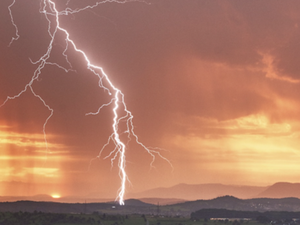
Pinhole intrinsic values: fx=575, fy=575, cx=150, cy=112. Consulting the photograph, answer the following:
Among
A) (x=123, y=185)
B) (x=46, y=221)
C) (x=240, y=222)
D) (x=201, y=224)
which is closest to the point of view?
(x=123, y=185)

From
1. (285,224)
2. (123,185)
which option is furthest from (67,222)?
(285,224)

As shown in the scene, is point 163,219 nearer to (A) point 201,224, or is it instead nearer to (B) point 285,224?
(A) point 201,224

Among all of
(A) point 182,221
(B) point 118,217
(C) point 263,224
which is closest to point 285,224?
(C) point 263,224

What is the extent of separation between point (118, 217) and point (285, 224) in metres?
58.9

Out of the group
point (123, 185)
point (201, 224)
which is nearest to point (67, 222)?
point (201, 224)

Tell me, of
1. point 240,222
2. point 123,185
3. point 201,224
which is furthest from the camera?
point 240,222

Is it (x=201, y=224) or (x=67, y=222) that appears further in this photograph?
(x=201, y=224)

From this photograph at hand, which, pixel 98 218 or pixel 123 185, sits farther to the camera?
pixel 98 218

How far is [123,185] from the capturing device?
11188 centimetres

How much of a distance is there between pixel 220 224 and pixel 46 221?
57603 mm

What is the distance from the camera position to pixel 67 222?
16750cm

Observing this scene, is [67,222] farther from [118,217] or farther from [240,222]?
[240,222]

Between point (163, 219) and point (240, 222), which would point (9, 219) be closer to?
point (163, 219)

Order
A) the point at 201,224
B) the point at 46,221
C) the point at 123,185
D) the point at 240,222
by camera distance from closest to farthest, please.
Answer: the point at 123,185 → the point at 46,221 → the point at 201,224 → the point at 240,222
